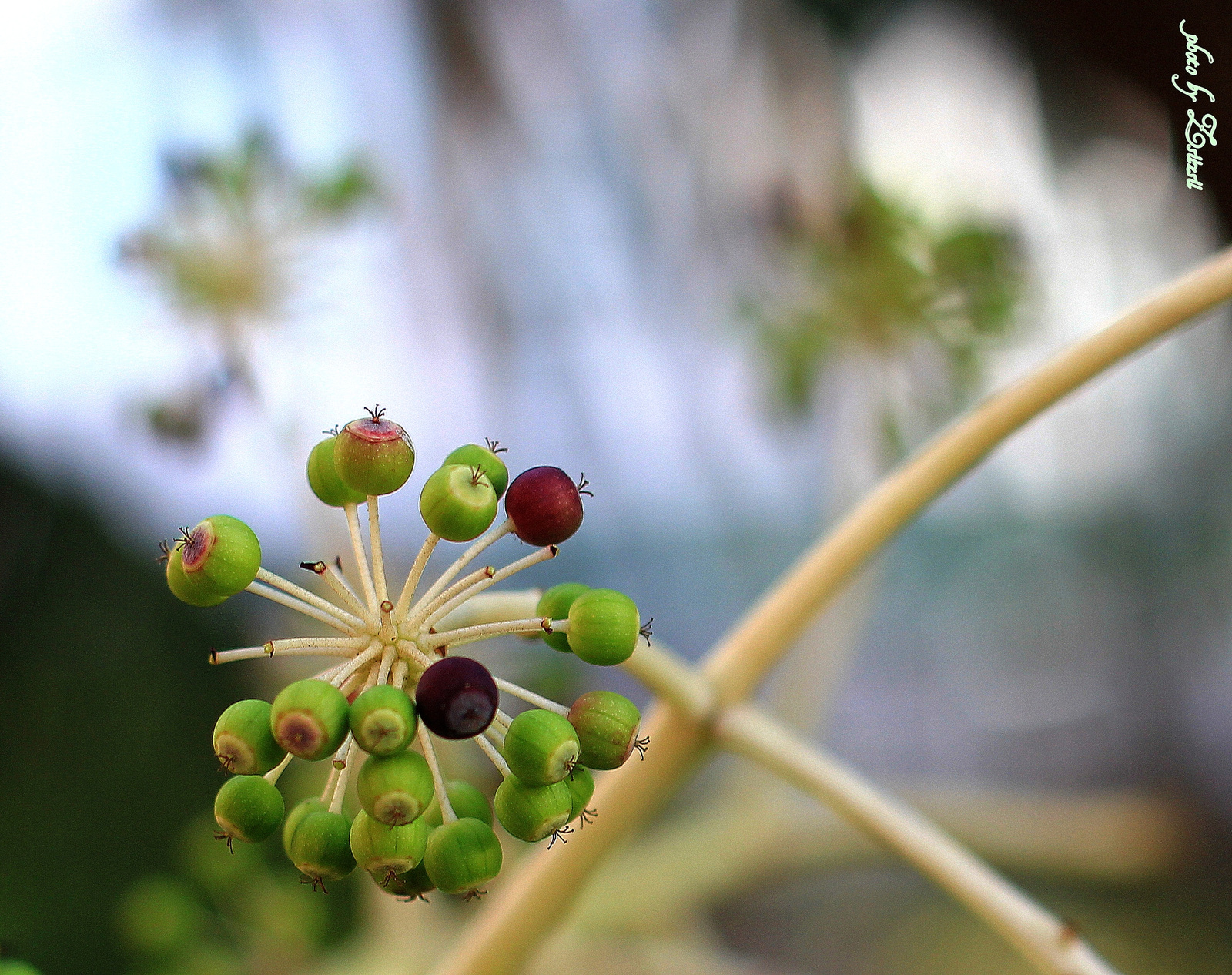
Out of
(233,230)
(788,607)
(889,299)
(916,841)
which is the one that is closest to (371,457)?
(788,607)

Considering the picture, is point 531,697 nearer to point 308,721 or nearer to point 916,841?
point 308,721

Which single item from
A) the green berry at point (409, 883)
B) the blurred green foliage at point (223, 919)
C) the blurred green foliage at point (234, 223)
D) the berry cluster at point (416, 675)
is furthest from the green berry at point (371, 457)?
the blurred green foliage at point (223, 919)

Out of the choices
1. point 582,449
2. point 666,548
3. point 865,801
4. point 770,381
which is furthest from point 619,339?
point 865,801

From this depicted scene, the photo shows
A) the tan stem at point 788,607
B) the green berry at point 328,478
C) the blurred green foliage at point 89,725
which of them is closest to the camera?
the green berry at point 328,478

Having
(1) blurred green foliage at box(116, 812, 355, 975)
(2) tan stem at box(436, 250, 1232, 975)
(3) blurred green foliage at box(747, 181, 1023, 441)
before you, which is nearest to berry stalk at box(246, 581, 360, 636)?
(2) tan stem at box(436, 250, 1232, 975)

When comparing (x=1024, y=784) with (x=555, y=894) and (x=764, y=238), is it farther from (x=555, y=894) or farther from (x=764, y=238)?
(x=555, y=894)

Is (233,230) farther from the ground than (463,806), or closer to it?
farther from the ground

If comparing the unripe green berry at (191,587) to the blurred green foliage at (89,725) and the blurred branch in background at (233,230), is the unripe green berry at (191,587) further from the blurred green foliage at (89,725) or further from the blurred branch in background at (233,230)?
the blurred green foliage at (89,725)
